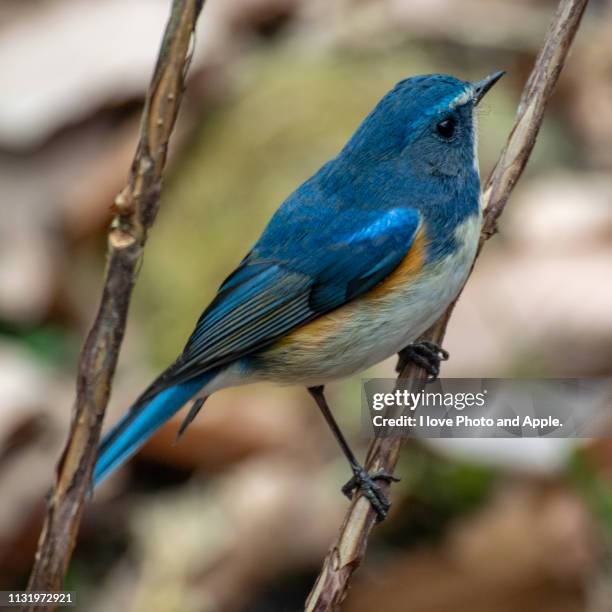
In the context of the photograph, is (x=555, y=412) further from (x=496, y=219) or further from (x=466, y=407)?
(x=496, y=219)

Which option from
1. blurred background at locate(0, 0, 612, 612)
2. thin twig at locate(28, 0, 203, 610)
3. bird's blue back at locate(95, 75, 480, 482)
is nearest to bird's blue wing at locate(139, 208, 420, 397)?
bird's blue back at locate(95, 75, 480, 482)

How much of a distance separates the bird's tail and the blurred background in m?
1.18

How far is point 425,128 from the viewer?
289cm

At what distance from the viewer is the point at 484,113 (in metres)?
3.04

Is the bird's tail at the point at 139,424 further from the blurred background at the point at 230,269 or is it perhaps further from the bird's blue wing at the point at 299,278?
the blurred background at the point at 230,269

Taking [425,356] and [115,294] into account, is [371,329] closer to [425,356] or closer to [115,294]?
[425,356]

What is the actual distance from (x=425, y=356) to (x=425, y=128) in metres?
0.57

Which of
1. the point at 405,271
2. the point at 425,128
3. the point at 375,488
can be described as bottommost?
the point at 375,488

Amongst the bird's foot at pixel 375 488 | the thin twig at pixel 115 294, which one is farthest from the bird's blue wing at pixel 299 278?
the thin twig at pixel 115 294

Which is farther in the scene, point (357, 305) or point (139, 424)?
point (357, 305)

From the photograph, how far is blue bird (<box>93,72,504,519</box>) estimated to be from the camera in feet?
8.95

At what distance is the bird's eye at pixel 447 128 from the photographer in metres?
2.90

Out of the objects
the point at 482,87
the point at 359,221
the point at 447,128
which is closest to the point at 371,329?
the point at 359,221

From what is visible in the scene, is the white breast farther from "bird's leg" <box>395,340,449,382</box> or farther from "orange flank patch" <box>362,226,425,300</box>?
"bird's leg" <box>395,340,449,382</box>
